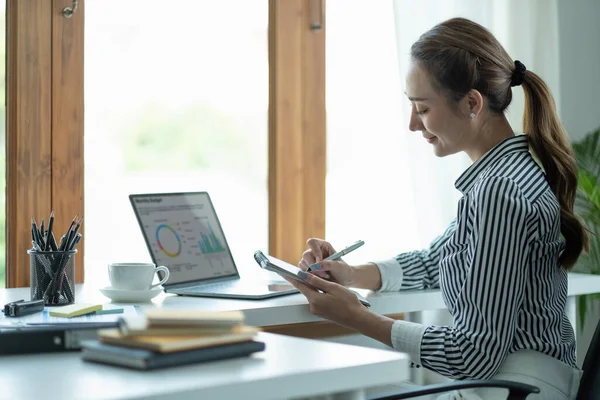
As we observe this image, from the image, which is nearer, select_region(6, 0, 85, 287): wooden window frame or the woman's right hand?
the woman's right hand

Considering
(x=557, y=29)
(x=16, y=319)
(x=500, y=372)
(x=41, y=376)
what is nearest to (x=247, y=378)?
(x=41, y=376)

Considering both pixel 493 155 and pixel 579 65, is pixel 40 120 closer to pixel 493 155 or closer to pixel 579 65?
pixel 493 155

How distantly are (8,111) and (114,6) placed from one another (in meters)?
0.44

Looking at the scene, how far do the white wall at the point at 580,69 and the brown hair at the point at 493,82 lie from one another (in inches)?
54.1

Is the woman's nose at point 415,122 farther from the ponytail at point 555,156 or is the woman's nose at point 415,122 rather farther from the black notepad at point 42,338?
the black notepad at point 42,338

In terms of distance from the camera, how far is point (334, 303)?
1.63 metres

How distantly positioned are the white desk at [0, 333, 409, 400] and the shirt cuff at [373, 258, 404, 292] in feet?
2.77

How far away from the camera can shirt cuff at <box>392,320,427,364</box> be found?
5.13ft

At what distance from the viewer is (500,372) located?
1530mm

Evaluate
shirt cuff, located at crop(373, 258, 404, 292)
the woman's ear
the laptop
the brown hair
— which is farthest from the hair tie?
the laptop

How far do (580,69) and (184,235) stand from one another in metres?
1.80

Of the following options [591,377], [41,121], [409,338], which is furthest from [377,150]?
[591,377]

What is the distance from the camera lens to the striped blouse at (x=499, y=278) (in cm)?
146

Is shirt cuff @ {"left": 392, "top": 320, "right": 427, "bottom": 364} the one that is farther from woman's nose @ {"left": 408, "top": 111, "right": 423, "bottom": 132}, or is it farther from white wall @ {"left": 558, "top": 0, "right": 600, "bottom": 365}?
white wall @ {"left": 558, "top": 0, "right": 600, "bottom": 365}
